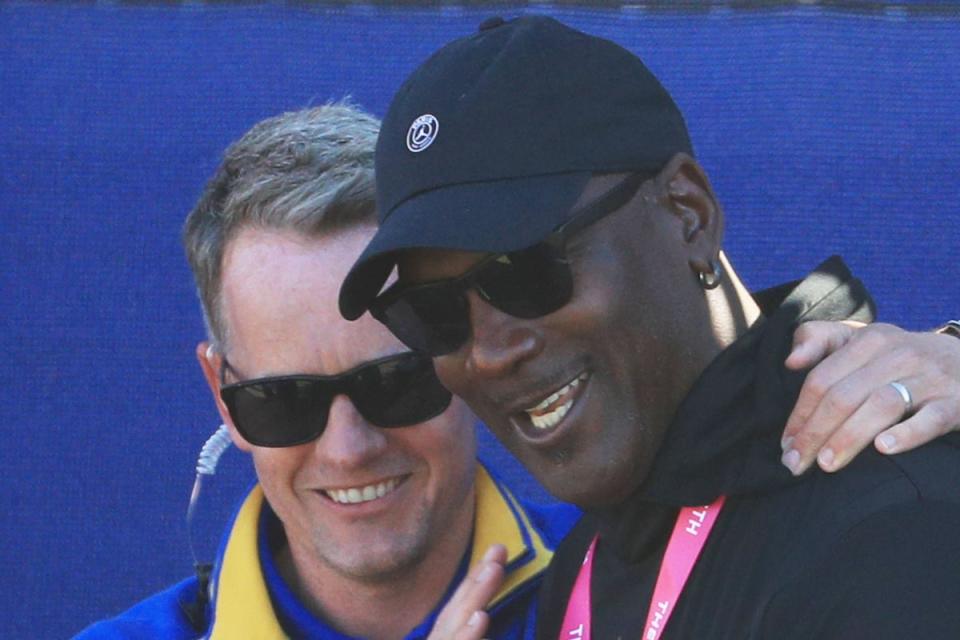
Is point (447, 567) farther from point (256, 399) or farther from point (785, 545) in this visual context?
point (785, 545)

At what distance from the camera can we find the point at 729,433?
1444 mm

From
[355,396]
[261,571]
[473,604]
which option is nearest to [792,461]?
[473,604]

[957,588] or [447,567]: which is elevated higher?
[957,588]

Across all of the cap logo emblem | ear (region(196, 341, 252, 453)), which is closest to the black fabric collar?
the cap logo emblem

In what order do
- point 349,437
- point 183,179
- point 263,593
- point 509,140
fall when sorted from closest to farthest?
point 509,140, point 349,437, point 263,593, point 183,179

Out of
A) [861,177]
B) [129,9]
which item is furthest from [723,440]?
[129,9]

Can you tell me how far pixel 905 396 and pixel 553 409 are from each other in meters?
0.37

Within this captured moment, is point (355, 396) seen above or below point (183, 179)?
above

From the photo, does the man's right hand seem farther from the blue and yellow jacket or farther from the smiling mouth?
the smiling mouth

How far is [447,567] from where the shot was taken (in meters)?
2.19

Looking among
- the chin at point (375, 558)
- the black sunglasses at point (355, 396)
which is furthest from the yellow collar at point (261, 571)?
the black sunglasses at point (355, 396)

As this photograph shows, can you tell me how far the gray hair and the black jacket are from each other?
2.36 ft

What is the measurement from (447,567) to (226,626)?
0.35m

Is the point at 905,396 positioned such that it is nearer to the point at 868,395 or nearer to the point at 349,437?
the point at 868,395
